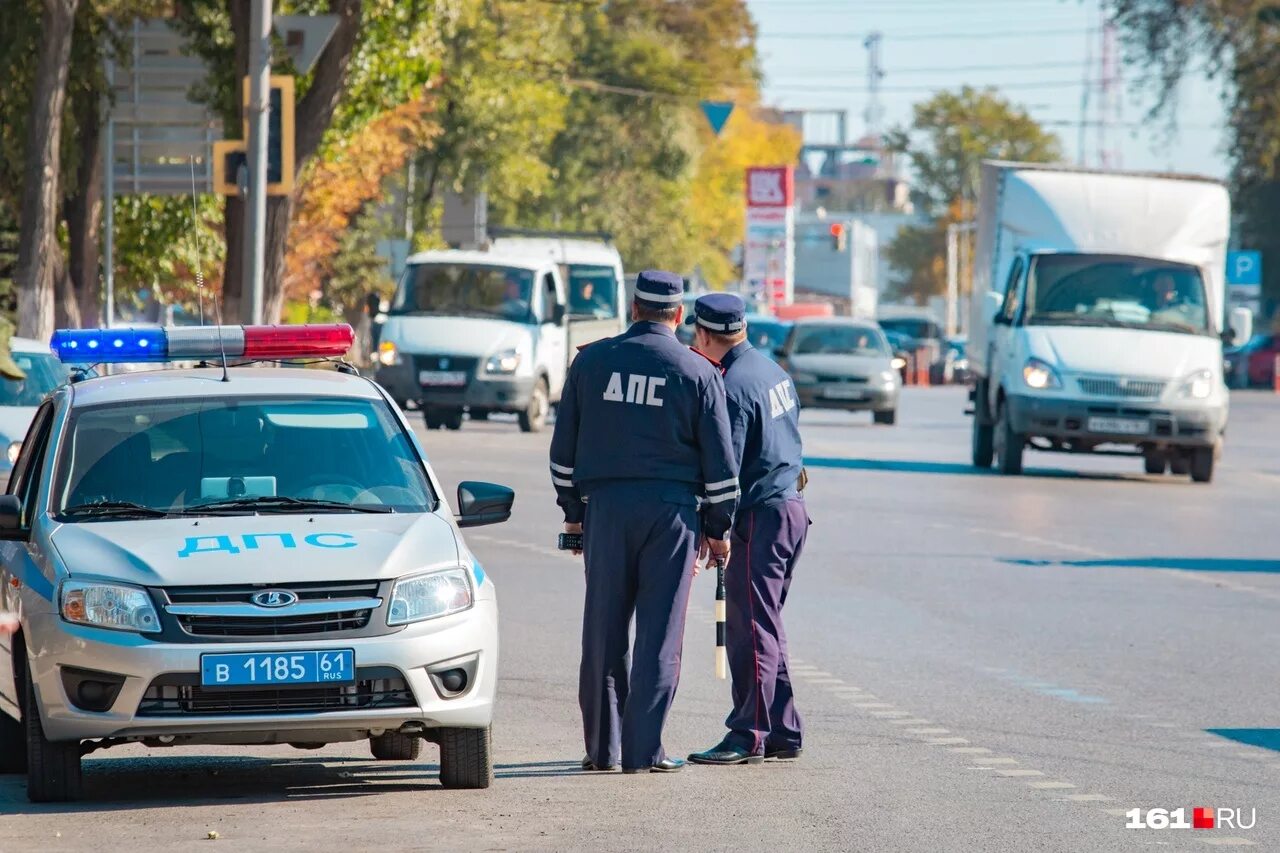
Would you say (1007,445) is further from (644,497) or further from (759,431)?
(644,497)

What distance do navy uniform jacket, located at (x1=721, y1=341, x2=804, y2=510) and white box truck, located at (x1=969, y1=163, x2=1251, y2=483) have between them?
16493 millimetres

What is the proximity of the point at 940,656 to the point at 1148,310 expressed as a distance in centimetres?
1407

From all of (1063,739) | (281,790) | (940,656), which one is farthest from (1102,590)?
(281,790)

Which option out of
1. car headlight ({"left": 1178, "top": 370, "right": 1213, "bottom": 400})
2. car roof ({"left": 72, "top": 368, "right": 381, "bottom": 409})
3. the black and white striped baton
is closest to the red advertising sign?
car headlight ({"left": 1178, "top": 370, "right": 1213, "bottom": 400})

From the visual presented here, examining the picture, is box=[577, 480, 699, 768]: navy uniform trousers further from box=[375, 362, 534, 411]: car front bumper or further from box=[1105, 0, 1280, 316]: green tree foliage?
box=[1105, 0, 1280, 316]: green tree foliage

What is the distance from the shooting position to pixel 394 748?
941 centimetres

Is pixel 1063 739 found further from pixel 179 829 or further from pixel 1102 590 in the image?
pixel 1102 590

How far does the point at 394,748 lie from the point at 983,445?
19802mm

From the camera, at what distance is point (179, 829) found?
7859 mm

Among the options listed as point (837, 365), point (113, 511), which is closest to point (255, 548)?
point (113, 511)

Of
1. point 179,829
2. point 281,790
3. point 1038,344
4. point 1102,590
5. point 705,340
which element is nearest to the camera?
point 179,829

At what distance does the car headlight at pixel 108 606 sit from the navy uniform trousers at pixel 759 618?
84.6 inches

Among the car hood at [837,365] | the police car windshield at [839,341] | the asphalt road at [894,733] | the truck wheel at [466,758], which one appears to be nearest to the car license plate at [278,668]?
the asphalt road at [894,733]

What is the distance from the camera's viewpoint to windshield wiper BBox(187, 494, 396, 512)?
873 centimetres
